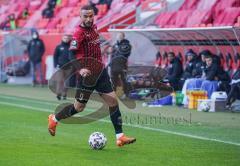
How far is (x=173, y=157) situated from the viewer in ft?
33.4

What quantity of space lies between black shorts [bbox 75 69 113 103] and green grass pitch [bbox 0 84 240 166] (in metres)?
0.78

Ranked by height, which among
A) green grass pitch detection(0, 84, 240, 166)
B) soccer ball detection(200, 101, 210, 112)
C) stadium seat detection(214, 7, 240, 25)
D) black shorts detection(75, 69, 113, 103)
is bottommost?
green grass pitch detection(0, 84, 240, 166)

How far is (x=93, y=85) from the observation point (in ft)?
37.2

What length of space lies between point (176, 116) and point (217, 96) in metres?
2.23

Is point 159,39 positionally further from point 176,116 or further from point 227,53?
point 176,116

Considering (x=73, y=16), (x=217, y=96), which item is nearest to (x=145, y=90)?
(x=217, y=96)

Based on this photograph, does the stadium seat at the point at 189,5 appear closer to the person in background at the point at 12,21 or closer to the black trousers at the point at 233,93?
the black trousers at the point at 233,93

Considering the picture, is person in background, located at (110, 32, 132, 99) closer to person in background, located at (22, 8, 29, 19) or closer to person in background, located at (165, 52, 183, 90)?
person in background, located at (165, 52, 183, 90)

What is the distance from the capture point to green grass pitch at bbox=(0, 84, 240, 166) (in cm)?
991

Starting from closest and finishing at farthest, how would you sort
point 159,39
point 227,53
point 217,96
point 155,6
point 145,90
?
point 217,96
point 227,53
point 145,90
point 159,39
point 155,6

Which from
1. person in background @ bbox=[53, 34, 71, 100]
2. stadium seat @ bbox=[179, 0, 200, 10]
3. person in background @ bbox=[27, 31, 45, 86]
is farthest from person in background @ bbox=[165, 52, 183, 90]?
person in background @ bbox=[27, 31, 45, 86]

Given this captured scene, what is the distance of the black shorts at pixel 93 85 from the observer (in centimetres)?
1131

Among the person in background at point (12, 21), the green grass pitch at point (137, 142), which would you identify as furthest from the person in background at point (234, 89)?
the person in background at point (12, 21)

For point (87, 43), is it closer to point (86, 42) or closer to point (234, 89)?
point (86, 42)
